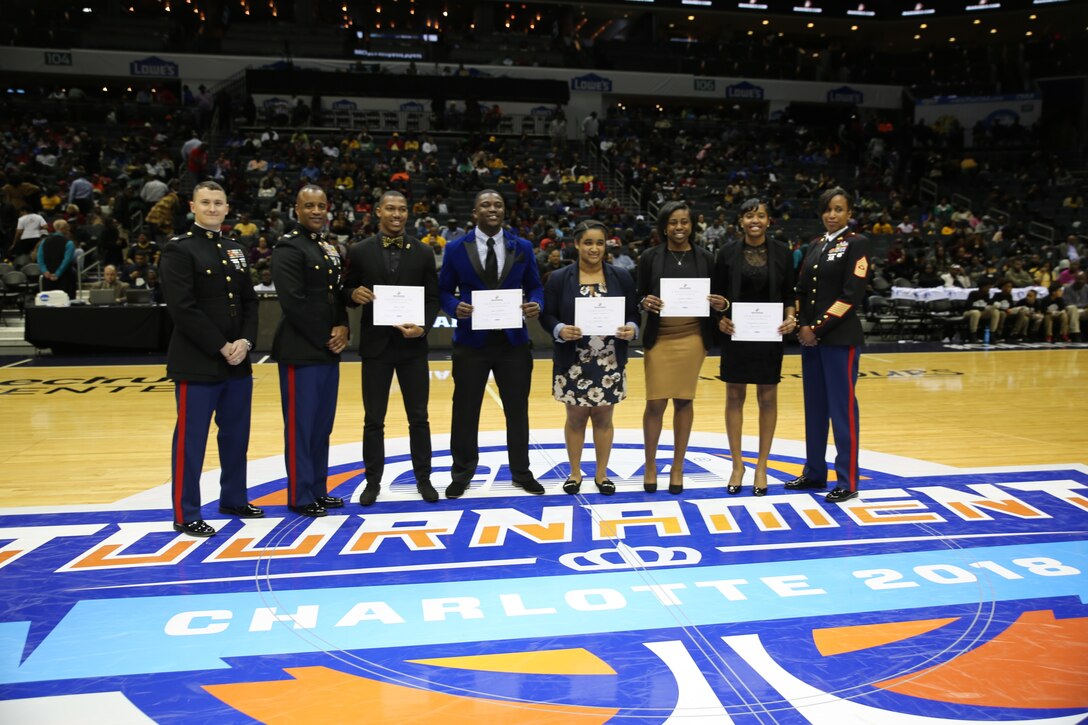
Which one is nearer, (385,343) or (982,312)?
(385,343)

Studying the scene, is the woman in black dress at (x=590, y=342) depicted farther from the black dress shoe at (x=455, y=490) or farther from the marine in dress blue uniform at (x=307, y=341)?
the marine in dress blue uniform at (x=307, y=341)

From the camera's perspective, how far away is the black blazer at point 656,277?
4918mm

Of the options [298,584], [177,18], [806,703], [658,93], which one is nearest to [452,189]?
[658,93]

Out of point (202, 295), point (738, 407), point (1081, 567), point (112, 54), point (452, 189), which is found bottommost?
point (1081, 567)

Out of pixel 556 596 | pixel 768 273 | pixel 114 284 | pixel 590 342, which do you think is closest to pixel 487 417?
pixel 590 342

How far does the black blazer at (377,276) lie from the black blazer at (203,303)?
2.04 feet

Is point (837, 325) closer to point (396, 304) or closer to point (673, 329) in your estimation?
point (673, 329)

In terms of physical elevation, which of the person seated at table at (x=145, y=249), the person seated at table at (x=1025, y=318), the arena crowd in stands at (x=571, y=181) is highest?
the arena crowd in stands at (x=571, y=181)

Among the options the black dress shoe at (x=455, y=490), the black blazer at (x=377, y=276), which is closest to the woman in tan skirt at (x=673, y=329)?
the black dress shoe at (x=455, y=490)

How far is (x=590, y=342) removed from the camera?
4.93 meters

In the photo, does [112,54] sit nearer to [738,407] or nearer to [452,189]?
[452,189]

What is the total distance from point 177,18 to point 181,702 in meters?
29.3

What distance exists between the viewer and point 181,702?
2.65 meters

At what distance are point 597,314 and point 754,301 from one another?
3.16 feet
